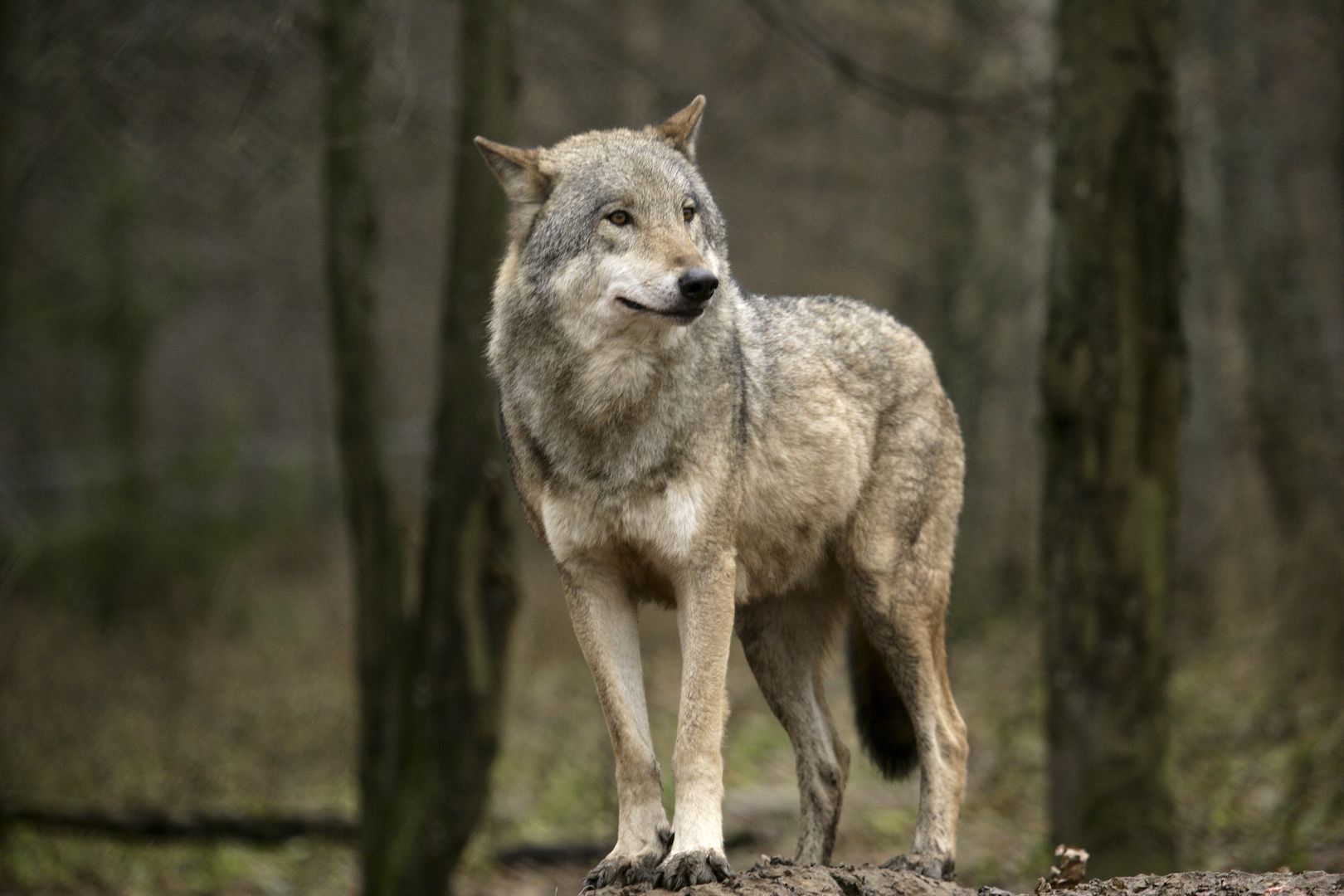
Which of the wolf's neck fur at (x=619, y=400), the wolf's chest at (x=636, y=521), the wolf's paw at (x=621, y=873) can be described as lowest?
the wolf's paw at (x=621, y=873)

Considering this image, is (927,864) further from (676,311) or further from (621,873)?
(676,311)

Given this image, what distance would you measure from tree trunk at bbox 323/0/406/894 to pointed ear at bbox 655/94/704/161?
13.3 feet

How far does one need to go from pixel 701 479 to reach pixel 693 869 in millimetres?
1165

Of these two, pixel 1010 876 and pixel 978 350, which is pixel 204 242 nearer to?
pixel 978 350

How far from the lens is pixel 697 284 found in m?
3.91

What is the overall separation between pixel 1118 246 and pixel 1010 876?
3604 millimetres

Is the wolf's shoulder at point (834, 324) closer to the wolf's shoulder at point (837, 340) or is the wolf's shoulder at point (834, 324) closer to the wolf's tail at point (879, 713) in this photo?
the wolf's shoulder at point (837, 340)

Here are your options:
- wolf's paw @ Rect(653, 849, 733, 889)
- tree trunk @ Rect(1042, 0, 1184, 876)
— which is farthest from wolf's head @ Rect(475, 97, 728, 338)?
tree trunk @ Rect(1042, 0, 1184, 876)

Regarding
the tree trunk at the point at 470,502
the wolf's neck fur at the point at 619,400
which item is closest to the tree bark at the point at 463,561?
the tree trunk at the point at 470,502

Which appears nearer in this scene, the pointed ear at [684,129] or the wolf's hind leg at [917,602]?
the pointed ear at [684,129]

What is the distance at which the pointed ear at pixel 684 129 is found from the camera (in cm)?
460

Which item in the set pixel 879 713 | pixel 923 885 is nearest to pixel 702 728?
pixel 923 885

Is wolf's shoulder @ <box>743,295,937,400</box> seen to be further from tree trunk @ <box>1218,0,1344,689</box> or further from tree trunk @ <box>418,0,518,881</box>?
tree trunk @ <box>1218,0,1344,689</box>

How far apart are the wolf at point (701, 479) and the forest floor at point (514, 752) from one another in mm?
3012
